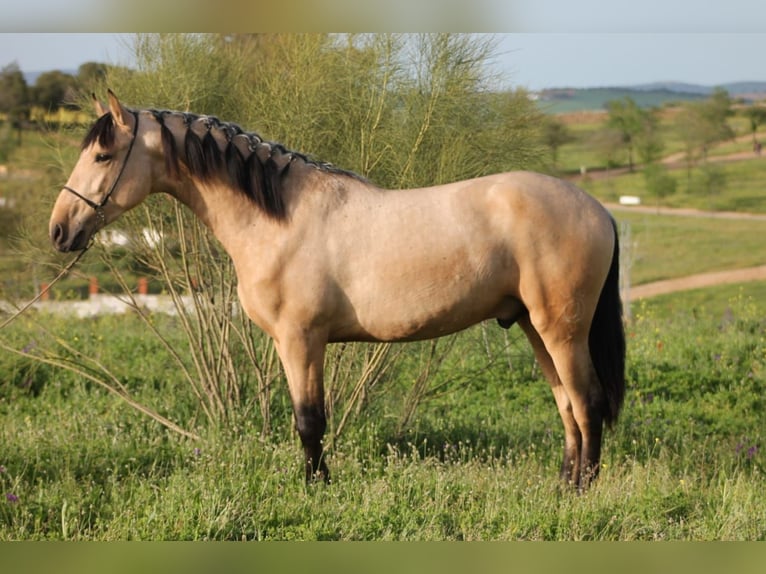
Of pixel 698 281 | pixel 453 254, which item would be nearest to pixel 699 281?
pixel 698 281

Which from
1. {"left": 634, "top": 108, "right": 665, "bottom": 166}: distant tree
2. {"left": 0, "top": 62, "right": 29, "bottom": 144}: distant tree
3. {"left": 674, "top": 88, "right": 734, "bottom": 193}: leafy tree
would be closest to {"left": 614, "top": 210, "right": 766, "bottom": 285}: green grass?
{"left": 634, "top": 108, "right": 665, "bottom": 166}: distant tree

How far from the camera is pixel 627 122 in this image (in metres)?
25.3

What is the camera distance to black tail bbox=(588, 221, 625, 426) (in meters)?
5.62

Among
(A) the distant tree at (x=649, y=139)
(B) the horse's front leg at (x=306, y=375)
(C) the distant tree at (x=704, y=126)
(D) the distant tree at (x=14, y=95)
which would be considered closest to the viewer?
(B) the horse's front leg at (x=306, y=375)

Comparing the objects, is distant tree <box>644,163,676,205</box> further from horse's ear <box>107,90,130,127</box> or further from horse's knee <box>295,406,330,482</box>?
horse's ear <box>107,90,130,127</box>

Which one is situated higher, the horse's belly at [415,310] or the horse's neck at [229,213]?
the horse's neck at [229,213]

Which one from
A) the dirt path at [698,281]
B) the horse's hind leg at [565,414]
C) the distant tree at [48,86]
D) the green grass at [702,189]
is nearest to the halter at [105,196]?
the horse's hind leg at [565,414]

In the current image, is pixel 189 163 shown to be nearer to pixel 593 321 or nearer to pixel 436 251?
pixel 436 251

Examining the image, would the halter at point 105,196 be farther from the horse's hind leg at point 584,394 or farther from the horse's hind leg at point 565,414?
the horse's hind leg at point 584,394

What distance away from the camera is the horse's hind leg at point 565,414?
18.7 ft

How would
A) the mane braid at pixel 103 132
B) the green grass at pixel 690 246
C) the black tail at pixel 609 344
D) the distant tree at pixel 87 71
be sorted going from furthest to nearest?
the green grass at pixel 690 246
the distant tree at pixel 87 71
the black tail at pixel 609 344
the mane braid at pixel 103 132

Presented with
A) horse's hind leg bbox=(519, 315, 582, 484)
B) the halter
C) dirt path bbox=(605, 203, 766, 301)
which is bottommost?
dirt path bbox=(605, 203, 766, 301)

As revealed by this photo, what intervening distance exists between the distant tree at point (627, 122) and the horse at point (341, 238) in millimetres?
20740

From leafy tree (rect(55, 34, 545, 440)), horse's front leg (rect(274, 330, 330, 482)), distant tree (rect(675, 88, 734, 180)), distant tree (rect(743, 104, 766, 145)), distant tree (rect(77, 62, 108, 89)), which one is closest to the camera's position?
horse's front leg (rect(274, 330, 330, 482))
